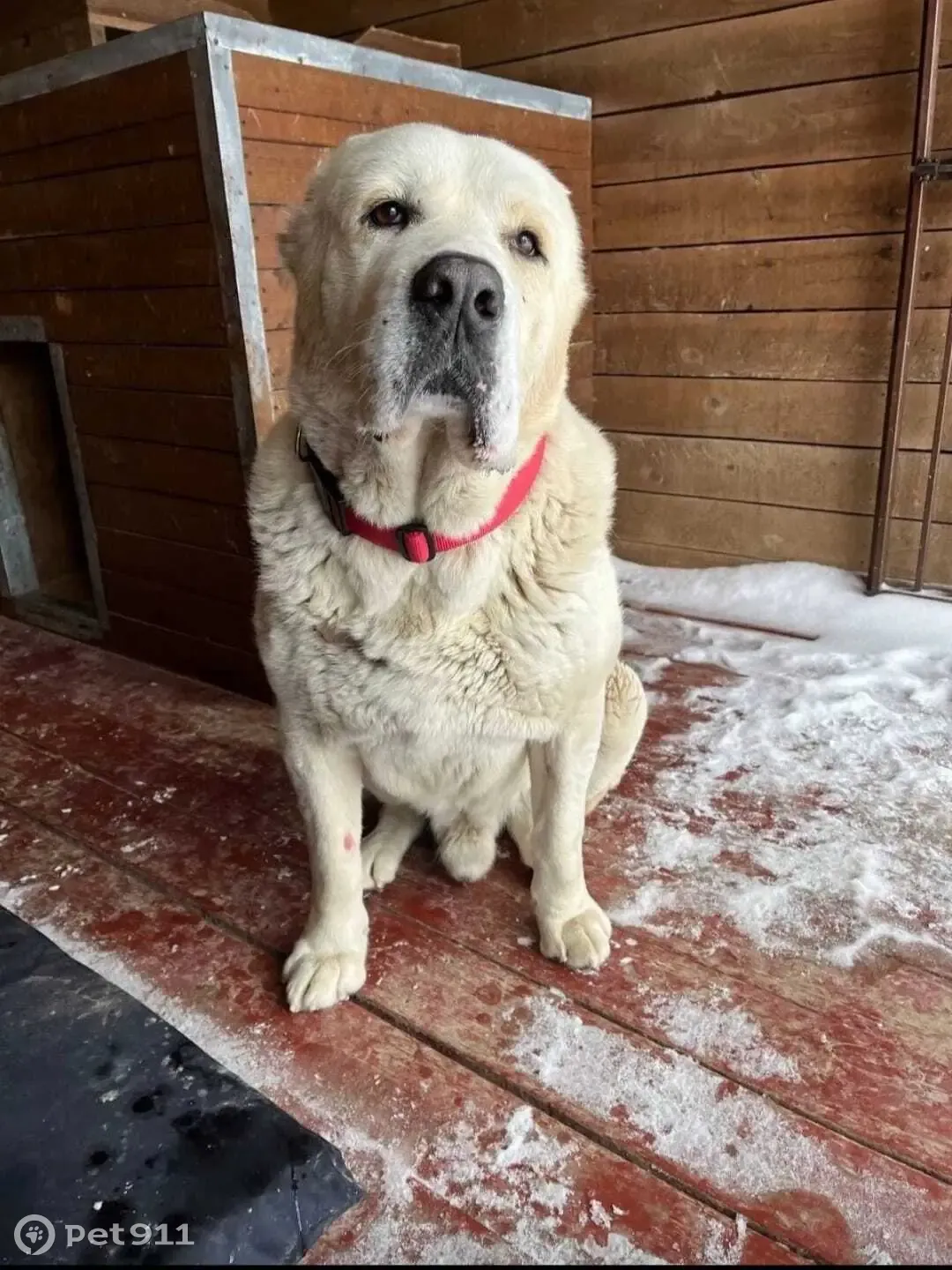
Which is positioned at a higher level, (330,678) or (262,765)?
(330,678)

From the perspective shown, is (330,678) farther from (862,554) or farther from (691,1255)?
(862,554)

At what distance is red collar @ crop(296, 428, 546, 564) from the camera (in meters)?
1.36

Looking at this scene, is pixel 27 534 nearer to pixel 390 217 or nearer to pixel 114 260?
pixel 114 260

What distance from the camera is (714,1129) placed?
1.23 m

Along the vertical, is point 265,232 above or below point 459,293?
above

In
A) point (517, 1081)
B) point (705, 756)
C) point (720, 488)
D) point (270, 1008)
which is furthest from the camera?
point (720, 488)

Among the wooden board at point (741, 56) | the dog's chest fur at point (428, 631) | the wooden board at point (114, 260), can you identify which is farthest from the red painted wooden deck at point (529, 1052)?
the wooden board at point (741, 56)

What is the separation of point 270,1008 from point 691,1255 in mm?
710

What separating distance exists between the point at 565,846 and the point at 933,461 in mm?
1908

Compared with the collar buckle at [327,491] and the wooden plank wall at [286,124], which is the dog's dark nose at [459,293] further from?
the wooden plank wall at [286,124]

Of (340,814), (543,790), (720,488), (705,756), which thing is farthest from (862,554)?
(340,814)

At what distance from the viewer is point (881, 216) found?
266cm

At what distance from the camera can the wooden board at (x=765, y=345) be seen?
2.73m

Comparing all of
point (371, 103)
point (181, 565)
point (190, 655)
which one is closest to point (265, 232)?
point (371, 103)
